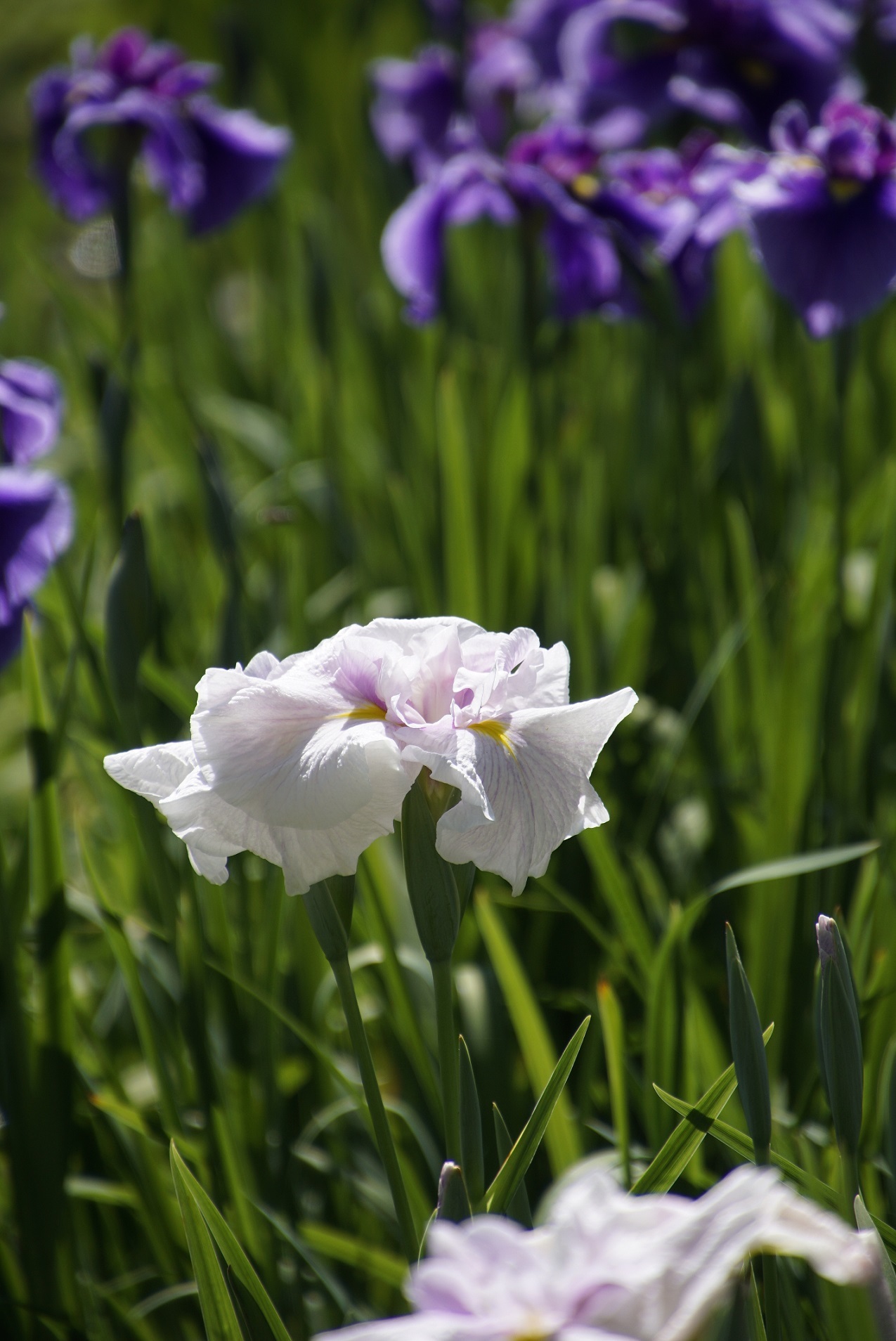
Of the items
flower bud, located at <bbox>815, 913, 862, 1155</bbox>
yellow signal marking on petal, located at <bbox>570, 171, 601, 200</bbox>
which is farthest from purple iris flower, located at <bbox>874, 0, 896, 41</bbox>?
flower bud, located at <bbox>815, 913, 862, 1155</bbox>

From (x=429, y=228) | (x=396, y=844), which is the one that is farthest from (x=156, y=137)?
(x=396, y=844)

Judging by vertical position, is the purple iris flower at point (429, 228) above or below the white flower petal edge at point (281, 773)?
above

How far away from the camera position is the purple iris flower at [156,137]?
1.43 meters

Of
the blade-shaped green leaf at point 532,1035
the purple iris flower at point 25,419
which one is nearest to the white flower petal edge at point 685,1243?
the blade-shaped green leaf at point 532,1035

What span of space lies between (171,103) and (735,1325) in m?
1.56

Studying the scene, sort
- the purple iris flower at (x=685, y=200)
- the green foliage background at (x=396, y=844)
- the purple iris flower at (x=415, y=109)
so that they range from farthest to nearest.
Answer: the purple iris flower at (x=415, y=109), the purple iris flower at (x=685, y=200), the green foliage background at (x=396, y=844)

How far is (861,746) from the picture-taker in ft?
3.46

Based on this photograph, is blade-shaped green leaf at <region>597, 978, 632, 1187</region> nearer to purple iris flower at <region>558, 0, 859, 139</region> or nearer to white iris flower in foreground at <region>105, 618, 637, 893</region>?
white iris flower in foreground at <region>105, 618, 637, 893</region>

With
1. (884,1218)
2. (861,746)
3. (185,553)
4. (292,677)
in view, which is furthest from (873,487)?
(185,553)

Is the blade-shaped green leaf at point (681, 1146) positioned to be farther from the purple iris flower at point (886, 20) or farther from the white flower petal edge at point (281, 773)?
the purple iris flower at point (886, 20)

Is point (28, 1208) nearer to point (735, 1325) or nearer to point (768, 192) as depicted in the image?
point (735, 1325)

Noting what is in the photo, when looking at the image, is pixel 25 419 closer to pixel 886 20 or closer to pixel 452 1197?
pixel 452 1197

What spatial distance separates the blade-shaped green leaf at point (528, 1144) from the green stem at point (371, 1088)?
4cm

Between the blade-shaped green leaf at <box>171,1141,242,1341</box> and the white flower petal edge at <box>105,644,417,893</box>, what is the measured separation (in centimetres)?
15
